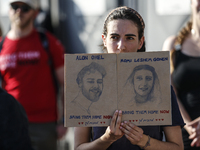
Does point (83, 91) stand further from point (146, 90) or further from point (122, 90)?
point (146, 90)

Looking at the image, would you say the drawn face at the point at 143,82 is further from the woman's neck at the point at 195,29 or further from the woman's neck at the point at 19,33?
the woman's neck at the point at 19,33

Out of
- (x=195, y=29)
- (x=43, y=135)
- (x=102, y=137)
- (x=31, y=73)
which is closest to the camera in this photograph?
(x=102, y=137)

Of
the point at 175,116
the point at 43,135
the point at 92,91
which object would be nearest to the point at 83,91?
the point at 92,91

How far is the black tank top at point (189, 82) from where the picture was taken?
2.76 metres

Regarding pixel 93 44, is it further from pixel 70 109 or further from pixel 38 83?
pixel 70 109

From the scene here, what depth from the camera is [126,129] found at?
1796 mm

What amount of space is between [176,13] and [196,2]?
152cm

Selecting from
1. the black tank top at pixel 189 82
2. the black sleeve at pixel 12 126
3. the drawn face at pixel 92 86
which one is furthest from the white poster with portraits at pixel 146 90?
the black tank top at pixel 189 82

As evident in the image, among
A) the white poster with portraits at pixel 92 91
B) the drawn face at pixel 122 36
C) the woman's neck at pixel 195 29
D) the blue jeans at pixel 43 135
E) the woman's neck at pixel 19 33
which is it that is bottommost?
the blue jeans at pixel 43 135

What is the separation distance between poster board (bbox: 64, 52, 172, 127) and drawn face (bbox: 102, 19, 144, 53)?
19cm

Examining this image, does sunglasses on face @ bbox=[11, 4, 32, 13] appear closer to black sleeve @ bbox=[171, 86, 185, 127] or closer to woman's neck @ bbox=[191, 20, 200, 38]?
woman's neck @ bbox=[191, 20, 200, 38]

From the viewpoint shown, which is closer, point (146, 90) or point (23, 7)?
point (146, 90)

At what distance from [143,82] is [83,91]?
0.33 metres

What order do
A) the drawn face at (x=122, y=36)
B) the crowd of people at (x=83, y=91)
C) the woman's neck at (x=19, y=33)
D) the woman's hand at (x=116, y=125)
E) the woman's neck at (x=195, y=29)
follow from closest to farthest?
the woman's hand at (x=116, y=125) < the crowd of people at (x=83, y=91) < the drawn face at (x=122, y=36) < the woman's neck at (x=195, y=29) < the woman's neck at (x=19, y=33)
